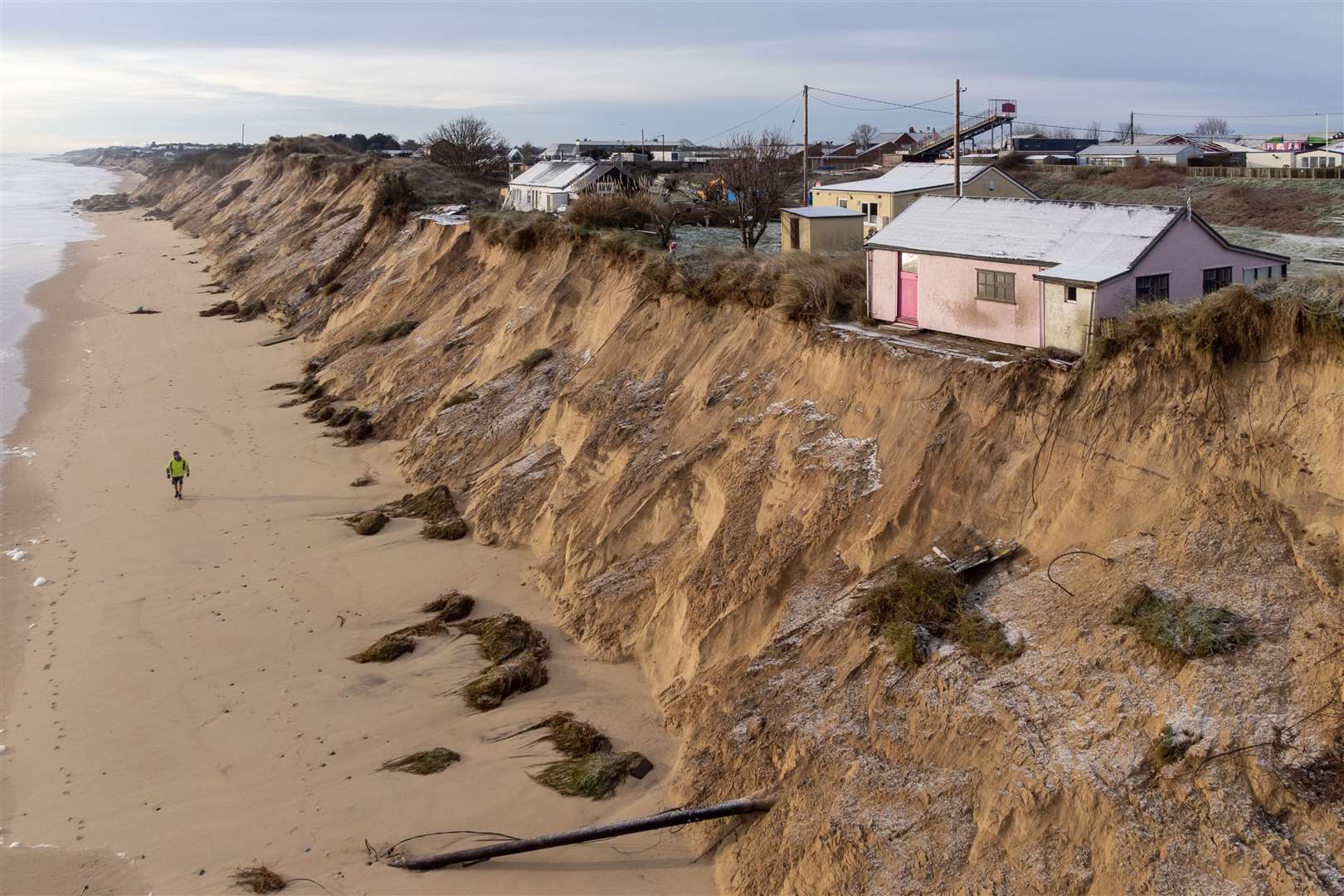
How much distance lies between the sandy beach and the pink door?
8194 millimetres

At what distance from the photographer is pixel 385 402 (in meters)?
28.4

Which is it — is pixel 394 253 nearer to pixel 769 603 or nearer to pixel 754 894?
pixel 769 603

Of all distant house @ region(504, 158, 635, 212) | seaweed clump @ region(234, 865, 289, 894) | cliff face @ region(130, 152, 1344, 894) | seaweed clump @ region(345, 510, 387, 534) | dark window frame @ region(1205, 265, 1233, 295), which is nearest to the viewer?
cliff face @ region(130, 152, 1344, 894)

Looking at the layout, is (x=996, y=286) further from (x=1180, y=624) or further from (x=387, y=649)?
(x=387, y=649)

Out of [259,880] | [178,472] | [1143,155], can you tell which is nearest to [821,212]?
[178,472]

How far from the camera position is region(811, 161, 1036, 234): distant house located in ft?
104

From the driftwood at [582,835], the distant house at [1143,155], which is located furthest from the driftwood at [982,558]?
the distant house at [1143,155]

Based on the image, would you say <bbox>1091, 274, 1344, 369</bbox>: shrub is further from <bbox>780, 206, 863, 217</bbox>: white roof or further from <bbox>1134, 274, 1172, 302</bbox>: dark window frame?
<bbox>780, 206, 863, 217</bbox>: white roof

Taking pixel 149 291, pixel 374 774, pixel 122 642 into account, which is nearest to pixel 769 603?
pixel 374 774

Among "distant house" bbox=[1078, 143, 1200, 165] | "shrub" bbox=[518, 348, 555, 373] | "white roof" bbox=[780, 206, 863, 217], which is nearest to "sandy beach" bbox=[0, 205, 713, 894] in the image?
"shrub" bbox=[518, 348, 555, 373]

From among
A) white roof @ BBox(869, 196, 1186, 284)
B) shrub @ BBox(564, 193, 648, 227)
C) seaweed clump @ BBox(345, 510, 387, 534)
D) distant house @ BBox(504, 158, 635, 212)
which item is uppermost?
distant house @ BBox(504, 158, 635, 212)

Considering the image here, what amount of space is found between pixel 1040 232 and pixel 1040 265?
1009 millimetres

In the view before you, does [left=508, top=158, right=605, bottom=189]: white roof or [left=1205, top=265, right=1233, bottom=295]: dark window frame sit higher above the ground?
[left=508, top=158, right=605, bottom=189]: white roof

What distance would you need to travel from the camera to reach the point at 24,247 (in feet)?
240
